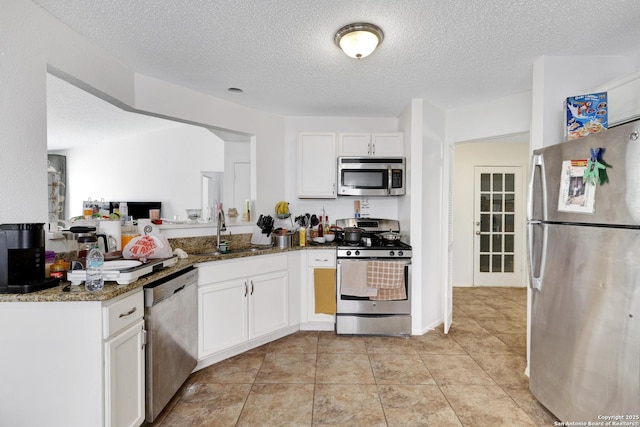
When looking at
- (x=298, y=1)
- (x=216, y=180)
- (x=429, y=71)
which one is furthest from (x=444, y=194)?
(x=216, y=180)

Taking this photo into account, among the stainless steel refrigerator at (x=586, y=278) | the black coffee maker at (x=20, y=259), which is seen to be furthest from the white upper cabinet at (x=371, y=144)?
the black coffee maker at (x=20, y=259)

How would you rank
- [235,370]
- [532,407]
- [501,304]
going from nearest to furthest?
[532,407] → [235,370] → [501,304]

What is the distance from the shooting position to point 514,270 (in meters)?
5.04

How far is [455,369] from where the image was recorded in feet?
8.27

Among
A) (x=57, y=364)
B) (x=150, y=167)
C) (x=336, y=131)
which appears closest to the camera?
(x=57, y=364)

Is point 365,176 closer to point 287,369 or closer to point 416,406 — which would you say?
point 287,369

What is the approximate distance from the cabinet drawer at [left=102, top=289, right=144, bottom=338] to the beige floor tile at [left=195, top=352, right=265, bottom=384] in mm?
956

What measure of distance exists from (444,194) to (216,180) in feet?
10.4

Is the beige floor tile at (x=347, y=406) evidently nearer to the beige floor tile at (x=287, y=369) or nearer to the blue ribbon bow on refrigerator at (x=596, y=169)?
the beige floor tile at (x=287, y=369)

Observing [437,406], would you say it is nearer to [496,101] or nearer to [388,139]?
[388,139]

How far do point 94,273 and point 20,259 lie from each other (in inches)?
11.7

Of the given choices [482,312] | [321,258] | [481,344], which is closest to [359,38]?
[321,258]

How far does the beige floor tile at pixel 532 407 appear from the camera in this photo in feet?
6.21

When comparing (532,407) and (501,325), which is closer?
(532,407)
